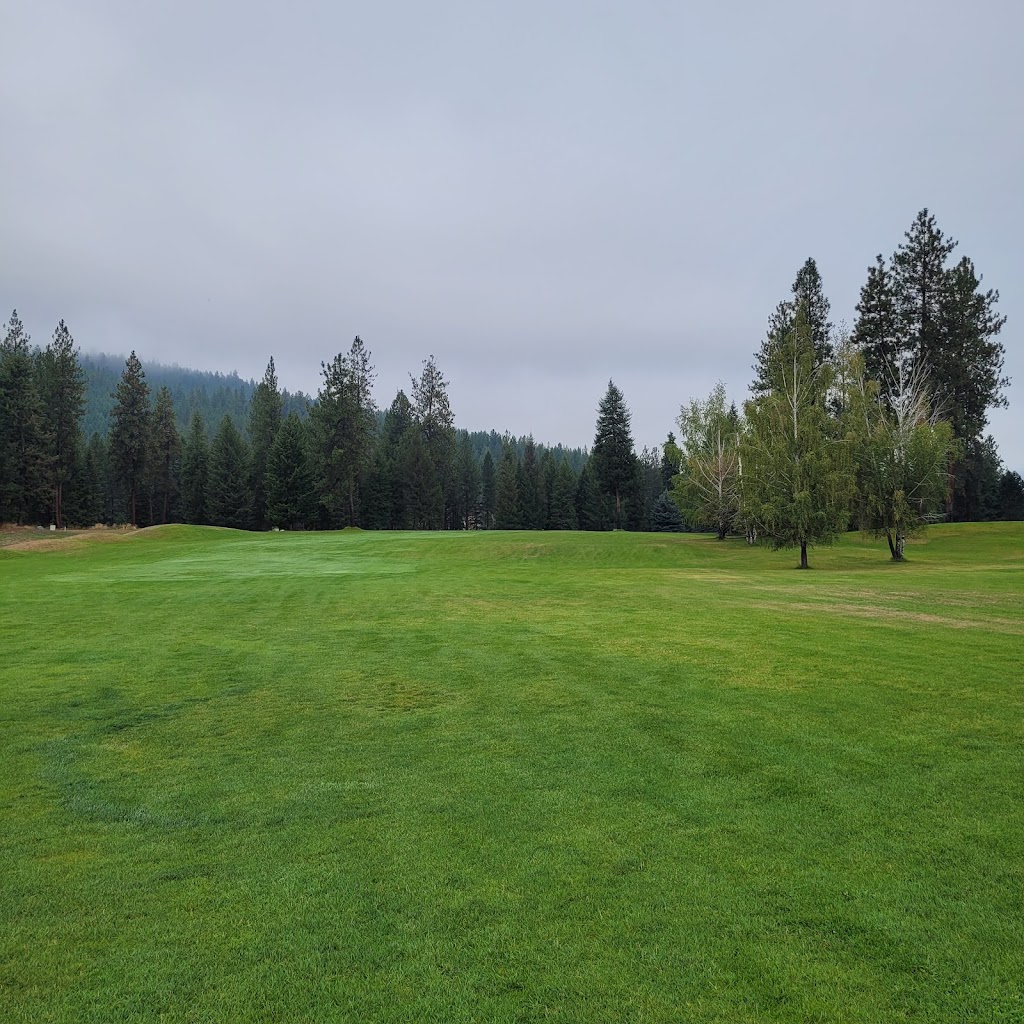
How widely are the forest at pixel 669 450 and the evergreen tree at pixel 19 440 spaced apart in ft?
0.51

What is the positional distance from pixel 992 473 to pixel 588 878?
314ft

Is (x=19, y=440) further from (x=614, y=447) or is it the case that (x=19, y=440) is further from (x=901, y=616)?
(x=901, y=616)

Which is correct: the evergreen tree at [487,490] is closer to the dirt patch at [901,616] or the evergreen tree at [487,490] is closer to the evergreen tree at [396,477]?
the evergreen tree at [396,477]

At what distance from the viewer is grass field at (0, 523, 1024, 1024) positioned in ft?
9.89

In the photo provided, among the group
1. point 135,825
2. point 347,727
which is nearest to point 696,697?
point 347,727

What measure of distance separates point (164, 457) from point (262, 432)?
1374cm

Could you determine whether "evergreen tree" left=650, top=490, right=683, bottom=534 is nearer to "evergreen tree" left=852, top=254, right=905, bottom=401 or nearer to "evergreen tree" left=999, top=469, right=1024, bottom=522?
"evergreen tree" left=852, top=254, right=905, bottom=401

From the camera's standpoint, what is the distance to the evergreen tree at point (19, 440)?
203ft

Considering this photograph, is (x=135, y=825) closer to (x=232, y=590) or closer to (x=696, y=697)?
(x=696, y=697)

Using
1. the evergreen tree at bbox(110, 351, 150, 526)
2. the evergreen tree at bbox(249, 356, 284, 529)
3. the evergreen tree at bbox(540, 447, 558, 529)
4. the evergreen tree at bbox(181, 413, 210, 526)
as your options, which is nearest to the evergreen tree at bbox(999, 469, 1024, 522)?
the evergreen tree at bbox(540, 447, 558, 529)

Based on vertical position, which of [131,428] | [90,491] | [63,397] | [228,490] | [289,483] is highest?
[63,397]

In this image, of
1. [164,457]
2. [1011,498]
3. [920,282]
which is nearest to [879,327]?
[920,282]

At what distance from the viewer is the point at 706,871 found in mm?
3922

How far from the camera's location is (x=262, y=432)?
93562 mm
